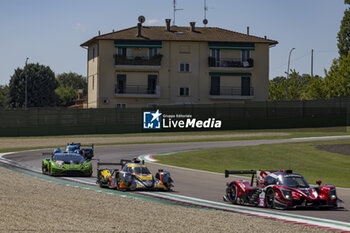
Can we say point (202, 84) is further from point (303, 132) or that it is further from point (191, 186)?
point (191, 186)

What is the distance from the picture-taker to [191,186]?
2747cm

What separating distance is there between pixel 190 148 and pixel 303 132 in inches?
884

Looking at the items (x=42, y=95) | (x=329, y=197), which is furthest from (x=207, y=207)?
(x=42, y=95)

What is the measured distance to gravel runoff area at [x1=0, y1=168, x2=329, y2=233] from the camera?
16125 millimetres

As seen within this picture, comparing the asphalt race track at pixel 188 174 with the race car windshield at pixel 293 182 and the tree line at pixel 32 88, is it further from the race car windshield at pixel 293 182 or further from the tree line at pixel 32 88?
the tree line at pixel 32 88

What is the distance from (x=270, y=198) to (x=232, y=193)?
1701mm

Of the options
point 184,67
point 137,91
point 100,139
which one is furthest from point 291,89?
point 100,139

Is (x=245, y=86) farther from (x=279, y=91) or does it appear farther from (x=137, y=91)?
(x=279, y=91)

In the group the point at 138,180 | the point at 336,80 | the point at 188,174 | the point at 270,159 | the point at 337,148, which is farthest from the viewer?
the point at 336,80

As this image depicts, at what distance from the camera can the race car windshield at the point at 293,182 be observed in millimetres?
20781

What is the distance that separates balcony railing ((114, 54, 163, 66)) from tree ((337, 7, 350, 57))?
4050 centimetres

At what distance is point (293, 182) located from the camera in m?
20.9

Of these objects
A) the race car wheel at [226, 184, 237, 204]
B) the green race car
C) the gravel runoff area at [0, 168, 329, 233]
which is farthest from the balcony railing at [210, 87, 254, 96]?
the race car wheel at [226, 184, 237, 204]

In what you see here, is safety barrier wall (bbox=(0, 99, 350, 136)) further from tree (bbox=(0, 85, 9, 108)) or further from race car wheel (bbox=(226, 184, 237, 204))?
tree (bbox=(0, 85, 9, 108))
